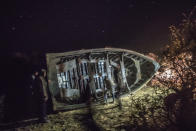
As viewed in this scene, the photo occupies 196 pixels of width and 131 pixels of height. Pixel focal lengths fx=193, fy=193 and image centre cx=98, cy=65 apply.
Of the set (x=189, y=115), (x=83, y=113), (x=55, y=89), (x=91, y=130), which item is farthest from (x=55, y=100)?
(x=189, y=115)

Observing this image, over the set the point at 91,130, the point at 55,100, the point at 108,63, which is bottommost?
the point at 91,130

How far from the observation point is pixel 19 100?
441 inches

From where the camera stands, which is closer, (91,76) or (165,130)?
(165,130)

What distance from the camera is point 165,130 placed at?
6.54m

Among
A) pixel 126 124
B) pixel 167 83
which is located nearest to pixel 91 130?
pixel 126 124

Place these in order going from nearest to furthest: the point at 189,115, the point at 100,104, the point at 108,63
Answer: the point at 189,115 < the point at 100,104 < the point at 108,63

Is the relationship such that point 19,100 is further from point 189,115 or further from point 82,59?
point 189,115

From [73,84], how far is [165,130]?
691cm

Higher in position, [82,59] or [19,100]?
[82,59]

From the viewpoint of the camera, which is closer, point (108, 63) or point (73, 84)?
point (73, 84)

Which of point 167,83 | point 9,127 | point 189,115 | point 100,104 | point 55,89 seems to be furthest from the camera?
point 100,104

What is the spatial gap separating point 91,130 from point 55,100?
11.8 feet

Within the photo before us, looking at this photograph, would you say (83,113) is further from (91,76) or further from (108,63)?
(108,63)

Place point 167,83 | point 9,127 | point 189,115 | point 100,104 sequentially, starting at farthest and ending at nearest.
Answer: point 100,104, point 9,127, point 167,83, point 189,115
